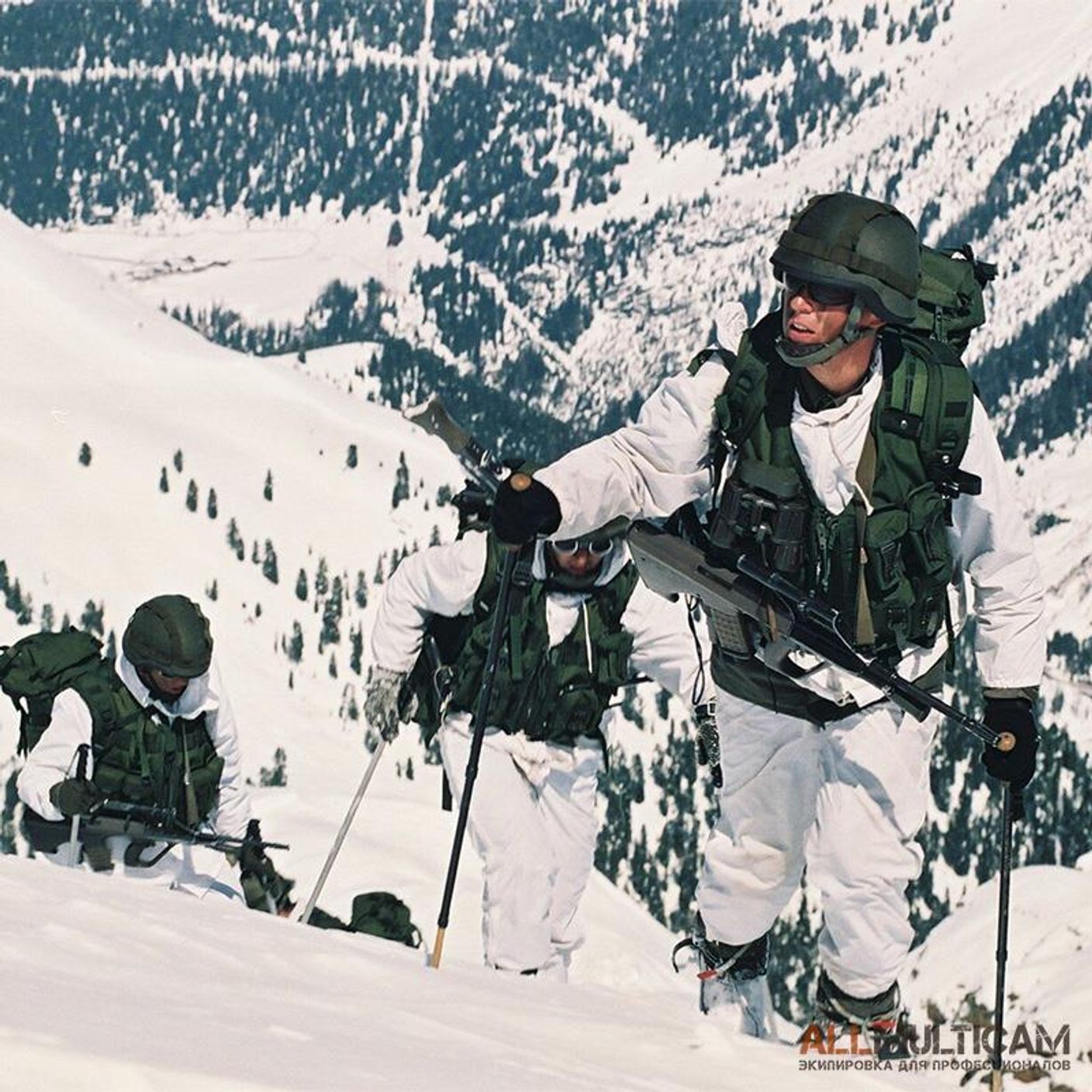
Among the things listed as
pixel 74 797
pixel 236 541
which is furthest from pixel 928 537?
pixel 236 541

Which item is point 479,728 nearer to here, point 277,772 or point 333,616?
point 277,772

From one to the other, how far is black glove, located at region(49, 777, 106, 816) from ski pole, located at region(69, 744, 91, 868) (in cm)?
4

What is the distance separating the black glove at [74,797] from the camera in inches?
500

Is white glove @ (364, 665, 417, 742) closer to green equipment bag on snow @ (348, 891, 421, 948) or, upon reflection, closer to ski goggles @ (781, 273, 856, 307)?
green equipment bag on snow @ (348, 891, 421, 948)

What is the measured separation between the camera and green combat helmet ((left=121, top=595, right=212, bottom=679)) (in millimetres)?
12891

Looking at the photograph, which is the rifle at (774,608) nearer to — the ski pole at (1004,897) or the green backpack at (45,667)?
the ski pole at (1004,897)

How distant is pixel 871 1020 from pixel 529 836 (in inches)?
166

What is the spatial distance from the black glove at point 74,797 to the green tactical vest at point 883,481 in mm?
5719

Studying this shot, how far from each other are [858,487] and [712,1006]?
265 centimetres

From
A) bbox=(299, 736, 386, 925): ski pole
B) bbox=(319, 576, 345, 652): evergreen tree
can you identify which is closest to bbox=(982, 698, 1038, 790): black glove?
bbox=(299, 736, 386, 925): ski pole

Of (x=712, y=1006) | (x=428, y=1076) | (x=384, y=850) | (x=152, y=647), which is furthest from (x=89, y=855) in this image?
(x=384, y=850)

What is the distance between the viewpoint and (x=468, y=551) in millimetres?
12383

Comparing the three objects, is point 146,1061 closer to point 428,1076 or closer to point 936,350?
point 428,1076

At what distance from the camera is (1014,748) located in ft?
26.6
